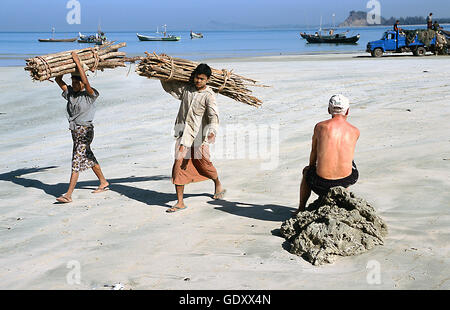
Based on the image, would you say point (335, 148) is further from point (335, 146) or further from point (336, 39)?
point (336, 39)

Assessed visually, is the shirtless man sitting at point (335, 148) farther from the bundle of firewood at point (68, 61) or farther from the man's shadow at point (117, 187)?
the bundle of firewood at point (68, 61)

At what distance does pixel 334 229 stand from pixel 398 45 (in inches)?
1046

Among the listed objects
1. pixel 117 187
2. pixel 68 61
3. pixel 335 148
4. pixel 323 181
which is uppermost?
pixel 68 61

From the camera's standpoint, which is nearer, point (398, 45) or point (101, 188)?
point (101, 188)

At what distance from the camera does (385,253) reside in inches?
181

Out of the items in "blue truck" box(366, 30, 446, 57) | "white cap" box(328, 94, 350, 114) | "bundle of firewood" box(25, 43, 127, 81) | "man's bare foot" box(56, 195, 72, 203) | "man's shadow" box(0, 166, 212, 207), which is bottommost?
"man's shadow" box(0, 166, 212, 207)

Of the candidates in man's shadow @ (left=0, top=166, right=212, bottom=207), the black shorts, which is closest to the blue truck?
man's shadow @ (left=0, top=166, right=212, bottom=207)

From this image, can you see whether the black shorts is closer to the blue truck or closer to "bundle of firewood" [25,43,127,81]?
"bundle of firewood" [25,43,127,81]

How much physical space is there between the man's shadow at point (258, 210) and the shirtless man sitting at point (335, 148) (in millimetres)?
839

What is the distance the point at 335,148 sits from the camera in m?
4.92

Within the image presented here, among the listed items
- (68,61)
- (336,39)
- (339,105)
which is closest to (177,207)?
(68,61)

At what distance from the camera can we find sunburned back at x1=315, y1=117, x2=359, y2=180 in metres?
4.91

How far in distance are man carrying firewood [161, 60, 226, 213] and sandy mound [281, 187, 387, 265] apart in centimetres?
155

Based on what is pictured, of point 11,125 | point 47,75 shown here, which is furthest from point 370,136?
point 11,125
